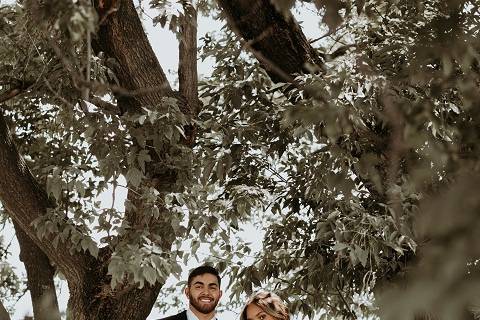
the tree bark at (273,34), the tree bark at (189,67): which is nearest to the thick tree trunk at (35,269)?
the tree bark at (189,67)

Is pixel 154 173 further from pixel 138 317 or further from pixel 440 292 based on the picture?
pixel 440 292

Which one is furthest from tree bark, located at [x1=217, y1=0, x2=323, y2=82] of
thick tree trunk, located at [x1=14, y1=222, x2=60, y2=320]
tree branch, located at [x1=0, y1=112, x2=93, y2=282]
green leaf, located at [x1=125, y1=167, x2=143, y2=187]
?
thick tree trunk, located at [x1=14, y1=222, x2=60, y2=320]

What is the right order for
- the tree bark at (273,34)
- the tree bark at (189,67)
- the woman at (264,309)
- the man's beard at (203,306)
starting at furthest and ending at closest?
the tree bark at (189,67) → the tree bark at (273,34) → the man's beard at (203,306) → the woman at (264,309)

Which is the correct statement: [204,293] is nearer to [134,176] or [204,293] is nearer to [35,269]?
[134,176]

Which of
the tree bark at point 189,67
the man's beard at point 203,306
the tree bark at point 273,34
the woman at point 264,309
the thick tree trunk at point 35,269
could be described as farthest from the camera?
the thick tree trunk at point 35,269

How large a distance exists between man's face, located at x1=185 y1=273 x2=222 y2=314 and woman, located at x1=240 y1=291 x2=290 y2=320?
0.29m

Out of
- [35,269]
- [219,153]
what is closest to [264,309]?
[219,153]

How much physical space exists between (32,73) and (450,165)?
4178 millimetres

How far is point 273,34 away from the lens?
5.42 m

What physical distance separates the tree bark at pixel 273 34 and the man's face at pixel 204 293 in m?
1.46

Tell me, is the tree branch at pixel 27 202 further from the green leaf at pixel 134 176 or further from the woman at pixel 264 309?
the woman at pixel 264 309

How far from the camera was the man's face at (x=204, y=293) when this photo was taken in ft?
14.9

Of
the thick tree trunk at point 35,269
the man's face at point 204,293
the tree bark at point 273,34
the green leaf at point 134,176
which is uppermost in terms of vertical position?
the tree bark at point 273,34

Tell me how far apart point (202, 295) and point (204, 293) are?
2cm
